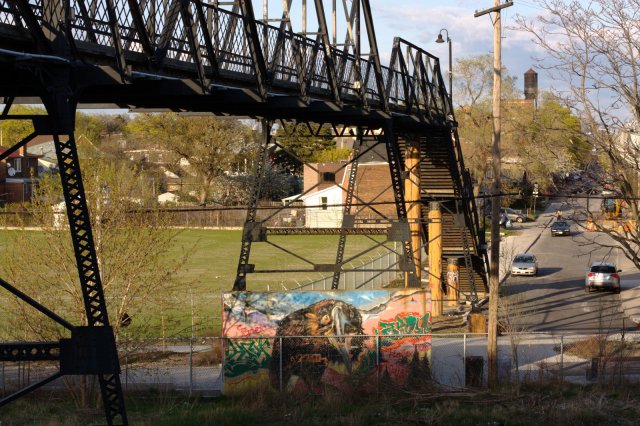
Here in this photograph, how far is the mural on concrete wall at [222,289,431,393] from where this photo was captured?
21.2 meters

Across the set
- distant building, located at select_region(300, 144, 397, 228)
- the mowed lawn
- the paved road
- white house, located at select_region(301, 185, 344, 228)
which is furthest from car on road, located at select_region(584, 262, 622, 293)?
distant building, located at select_region(300, 144, 397, 228)

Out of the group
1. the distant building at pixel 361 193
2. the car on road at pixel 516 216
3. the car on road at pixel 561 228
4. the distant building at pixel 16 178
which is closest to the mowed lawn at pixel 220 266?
the distant building at pixel 361 193

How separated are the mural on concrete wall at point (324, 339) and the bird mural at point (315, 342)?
0.08 feet

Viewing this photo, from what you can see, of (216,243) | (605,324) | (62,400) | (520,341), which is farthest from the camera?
(216,243)

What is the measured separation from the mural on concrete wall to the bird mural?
2 centimetres

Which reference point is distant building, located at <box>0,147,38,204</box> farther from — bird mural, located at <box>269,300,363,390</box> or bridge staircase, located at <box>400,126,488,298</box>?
bird mural, located at <box>269,300,363,390</box>

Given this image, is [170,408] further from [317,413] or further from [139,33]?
[139,33]

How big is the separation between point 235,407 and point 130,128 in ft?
351

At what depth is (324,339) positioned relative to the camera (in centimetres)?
2133

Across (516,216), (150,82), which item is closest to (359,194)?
(516,216)

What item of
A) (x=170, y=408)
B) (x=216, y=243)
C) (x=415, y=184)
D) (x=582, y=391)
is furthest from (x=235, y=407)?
(x=216, y=243)

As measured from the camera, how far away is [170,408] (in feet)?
58.9

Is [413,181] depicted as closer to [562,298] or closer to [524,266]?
[562,298]

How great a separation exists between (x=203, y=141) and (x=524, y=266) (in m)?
38.8
